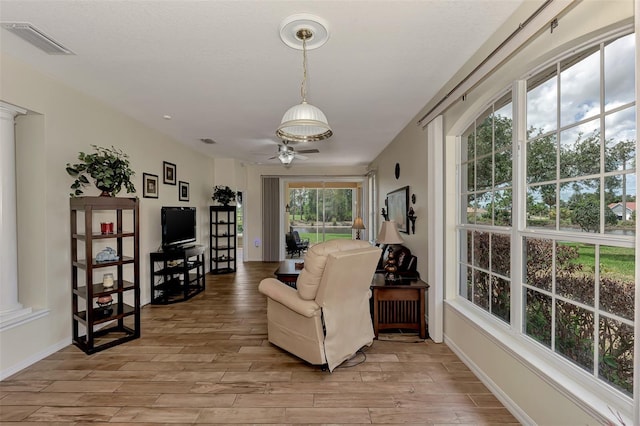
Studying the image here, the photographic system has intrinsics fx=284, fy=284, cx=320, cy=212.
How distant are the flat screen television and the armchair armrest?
2.61 meters

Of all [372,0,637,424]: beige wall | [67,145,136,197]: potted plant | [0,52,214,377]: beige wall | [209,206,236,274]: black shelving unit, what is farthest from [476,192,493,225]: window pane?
[209,206,236,274]: black shelving unit

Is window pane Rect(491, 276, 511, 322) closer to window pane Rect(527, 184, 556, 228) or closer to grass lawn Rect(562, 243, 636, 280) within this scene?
window pane Rect(527, 184, 556, 228)

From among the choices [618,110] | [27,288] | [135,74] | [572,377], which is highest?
[135,74]

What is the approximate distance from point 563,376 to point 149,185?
498 cm

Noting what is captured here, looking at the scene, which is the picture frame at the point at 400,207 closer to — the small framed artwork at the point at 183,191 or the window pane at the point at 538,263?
the window pane at the point at 538,263

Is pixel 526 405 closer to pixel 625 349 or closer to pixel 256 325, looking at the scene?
pixel 625 349

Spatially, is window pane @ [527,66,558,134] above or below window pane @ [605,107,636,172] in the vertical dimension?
above

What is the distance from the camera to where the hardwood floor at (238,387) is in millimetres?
1941

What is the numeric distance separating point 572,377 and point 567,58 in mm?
1803

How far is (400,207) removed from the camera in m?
4.37

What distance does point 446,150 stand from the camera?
291 cm

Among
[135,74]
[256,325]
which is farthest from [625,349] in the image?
[135,74]

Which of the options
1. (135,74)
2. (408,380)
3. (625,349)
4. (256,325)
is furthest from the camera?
(256,325)

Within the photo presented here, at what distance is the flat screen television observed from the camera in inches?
177
